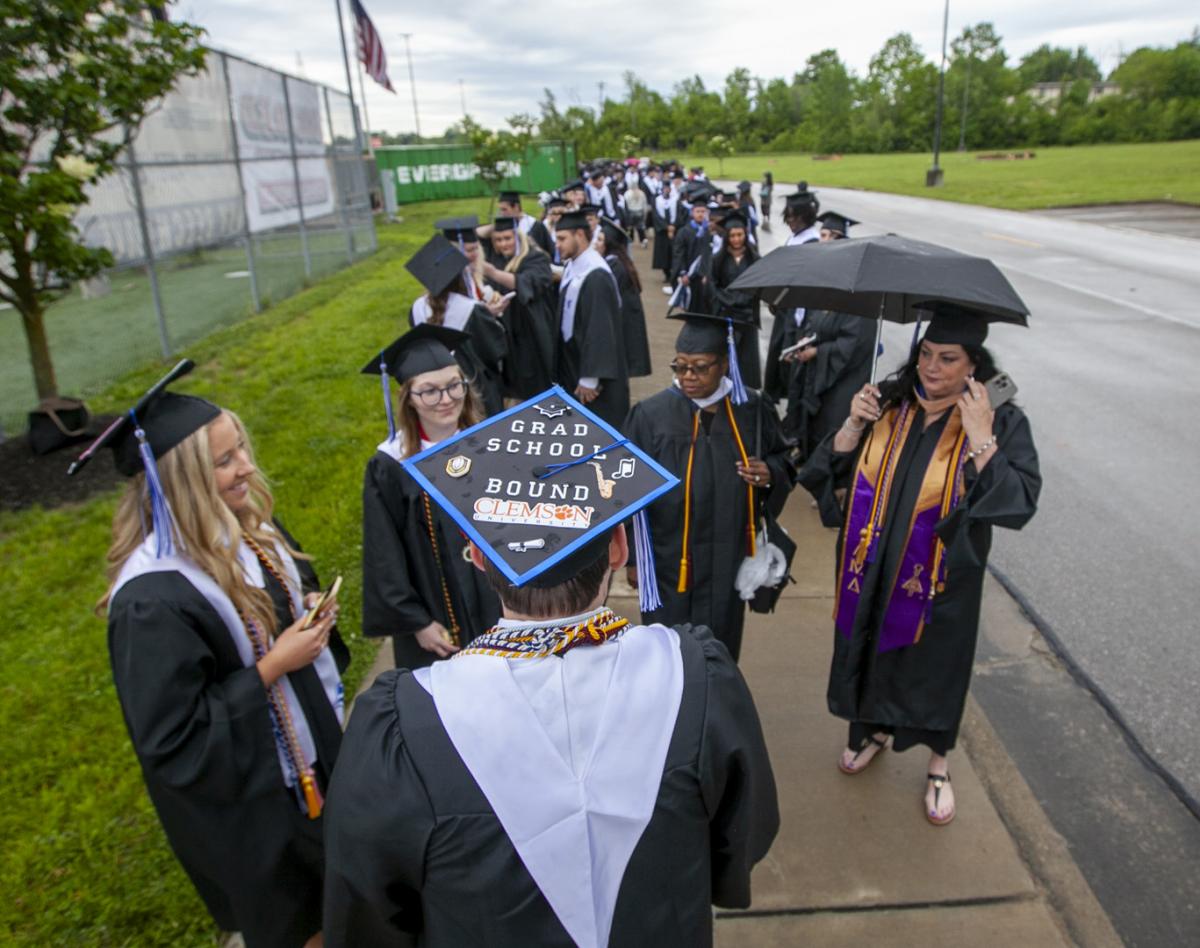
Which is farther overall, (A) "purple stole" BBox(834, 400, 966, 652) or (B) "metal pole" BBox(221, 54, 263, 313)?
(B) "metal pole" BBox(221, 54, 263, 313)

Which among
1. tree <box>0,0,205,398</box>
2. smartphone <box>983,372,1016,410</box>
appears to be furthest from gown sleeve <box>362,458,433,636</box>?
tree <box>0,0,205,398</box>

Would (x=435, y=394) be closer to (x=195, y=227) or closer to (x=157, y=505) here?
(x=157, y=505)

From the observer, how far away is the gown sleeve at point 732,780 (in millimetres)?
1418

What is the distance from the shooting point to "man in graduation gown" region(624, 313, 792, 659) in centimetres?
332

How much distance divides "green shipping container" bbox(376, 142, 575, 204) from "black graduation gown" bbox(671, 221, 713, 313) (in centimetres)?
2360

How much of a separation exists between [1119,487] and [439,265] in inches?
216

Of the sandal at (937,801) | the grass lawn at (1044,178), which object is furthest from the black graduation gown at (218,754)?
the grass lawn at (1044,178)

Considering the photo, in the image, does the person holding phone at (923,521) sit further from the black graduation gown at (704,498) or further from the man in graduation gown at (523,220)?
the man in graduation gown at (523,220)

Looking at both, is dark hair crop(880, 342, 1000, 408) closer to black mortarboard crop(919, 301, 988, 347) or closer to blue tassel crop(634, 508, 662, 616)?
black mortarboard crop(919, 301, 988, 347)

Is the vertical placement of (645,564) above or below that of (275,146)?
below

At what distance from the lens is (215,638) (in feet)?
6.90

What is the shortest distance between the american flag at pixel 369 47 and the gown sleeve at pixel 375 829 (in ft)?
64.9

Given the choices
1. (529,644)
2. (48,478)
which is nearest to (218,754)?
(529,644)

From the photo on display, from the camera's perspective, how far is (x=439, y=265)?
5344 millimetres
